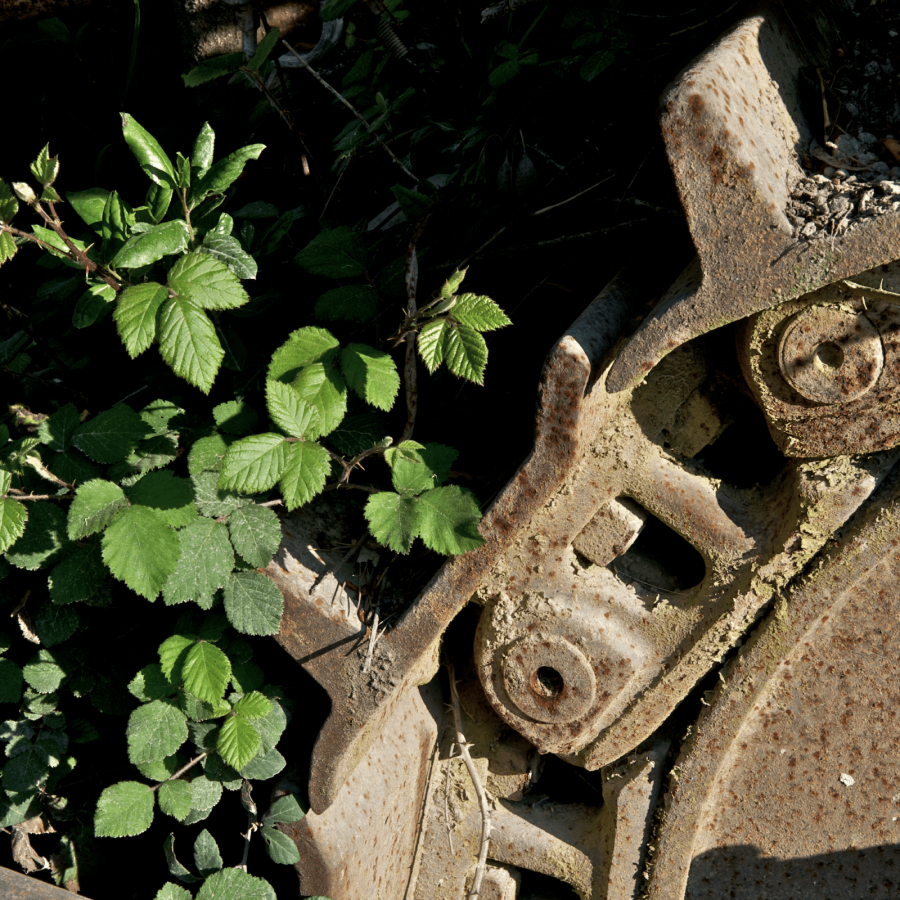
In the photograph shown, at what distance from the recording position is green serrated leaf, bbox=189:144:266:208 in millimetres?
1331

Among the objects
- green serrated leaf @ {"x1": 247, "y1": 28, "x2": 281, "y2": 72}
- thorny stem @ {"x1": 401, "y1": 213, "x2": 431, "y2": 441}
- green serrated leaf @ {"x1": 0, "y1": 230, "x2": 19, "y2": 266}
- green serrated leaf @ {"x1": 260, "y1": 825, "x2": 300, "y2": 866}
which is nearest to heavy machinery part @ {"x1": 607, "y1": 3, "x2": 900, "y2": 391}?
thorny stem @ {"x1": 401, "y1": 213, "x2": 431, "y2": 441}

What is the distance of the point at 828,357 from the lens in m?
1.20

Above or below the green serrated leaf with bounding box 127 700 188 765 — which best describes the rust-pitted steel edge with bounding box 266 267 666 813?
above

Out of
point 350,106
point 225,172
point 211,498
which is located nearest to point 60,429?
point 211,498

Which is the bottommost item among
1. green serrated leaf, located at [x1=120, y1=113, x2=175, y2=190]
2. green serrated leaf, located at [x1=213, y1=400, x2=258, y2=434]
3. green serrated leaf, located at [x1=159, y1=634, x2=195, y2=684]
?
green serrated leaf, located at [x1=159, y1=634, x2=195, y2=684]

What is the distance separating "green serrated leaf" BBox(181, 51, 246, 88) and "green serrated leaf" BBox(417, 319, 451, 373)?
75cm

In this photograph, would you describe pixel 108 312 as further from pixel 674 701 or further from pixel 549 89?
pixel 674 701

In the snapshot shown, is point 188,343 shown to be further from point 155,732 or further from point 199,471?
point 155,732

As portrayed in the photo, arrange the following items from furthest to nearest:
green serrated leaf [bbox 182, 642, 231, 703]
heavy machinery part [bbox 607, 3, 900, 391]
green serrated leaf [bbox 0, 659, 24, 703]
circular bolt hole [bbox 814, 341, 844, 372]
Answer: green serrated leaf [bbox 0, 659, 24, 703] → green serrated leaf [bbox 182, 642, 231, 703] → circular bolt hole [bbox 814, 341, 844, 372] → heavy machinery part [bbox 607, 3, 900, 391]

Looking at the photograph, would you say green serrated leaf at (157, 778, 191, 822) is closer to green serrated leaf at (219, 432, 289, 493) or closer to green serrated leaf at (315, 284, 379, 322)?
green serrated leaf at (219, 432, 289, 493)

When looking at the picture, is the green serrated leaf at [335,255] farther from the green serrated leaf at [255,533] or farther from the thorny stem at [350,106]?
the green serrated leaf at [255,533]

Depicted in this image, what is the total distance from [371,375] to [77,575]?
0.68m

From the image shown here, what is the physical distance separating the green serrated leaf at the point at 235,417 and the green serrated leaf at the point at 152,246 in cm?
29

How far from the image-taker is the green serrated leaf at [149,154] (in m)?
1.30
